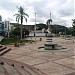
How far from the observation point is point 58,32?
135875 mm

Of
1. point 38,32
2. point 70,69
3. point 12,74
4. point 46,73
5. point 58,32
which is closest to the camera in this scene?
point 12,74

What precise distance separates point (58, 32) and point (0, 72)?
126m

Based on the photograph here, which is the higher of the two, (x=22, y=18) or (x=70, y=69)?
(x=22, y=18)

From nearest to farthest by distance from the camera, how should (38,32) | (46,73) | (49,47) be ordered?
(46,73) < (49,47) < (38,32)

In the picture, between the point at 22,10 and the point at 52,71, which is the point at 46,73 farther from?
the point at 22,10

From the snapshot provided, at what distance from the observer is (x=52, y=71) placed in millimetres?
14281

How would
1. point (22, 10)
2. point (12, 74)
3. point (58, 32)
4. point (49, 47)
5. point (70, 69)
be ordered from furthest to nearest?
point (58, 32)
point (22, 10)
point (49, 47)
point (70, 69)
point (12, 74)

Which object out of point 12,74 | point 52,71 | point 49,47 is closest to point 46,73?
point 52,71

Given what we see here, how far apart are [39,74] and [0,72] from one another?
264 centimetres

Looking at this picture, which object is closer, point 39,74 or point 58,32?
point 39,74

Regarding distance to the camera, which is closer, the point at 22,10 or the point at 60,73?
the point at 60,73

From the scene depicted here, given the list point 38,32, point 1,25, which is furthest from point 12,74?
point 38,32

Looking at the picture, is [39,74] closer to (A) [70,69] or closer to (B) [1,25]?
(A) [70,69]

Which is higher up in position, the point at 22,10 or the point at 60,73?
the point at 22,10
